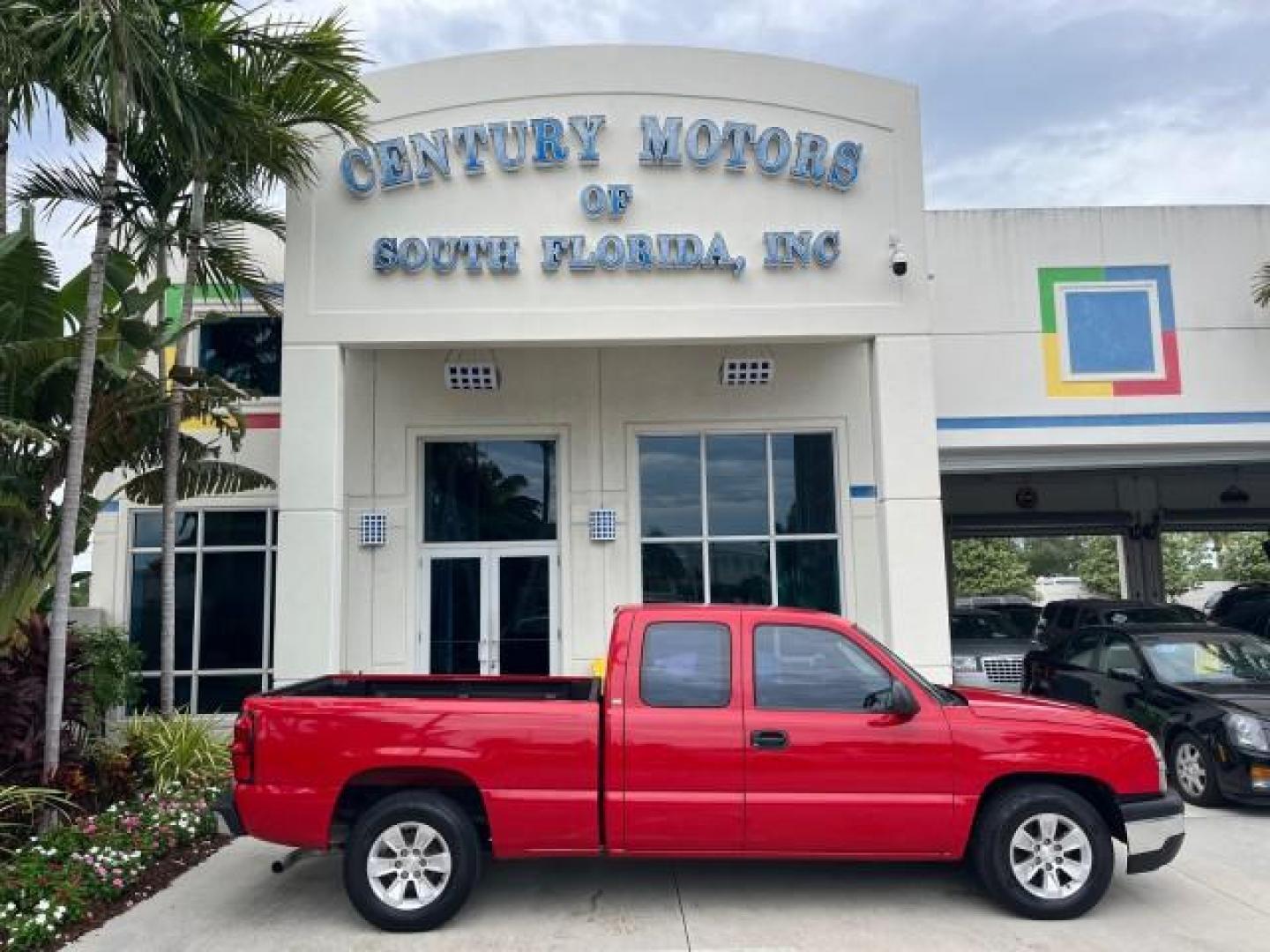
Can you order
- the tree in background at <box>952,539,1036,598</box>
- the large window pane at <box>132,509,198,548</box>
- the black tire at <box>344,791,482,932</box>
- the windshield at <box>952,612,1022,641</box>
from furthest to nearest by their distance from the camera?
the tree in background at <box>952,539,1036,598</box> → the windshield at <box>952,612,1022,641</box> → the large window pane at <box>132,509,198,548</box> → the black tire at <box>344,791,482,932</box>

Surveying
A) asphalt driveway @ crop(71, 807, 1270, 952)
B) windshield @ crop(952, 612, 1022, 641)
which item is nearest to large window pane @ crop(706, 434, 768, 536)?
windshield @ crop(952, 612, 1022, 641)

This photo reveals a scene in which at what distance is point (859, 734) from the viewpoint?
18.4 ft

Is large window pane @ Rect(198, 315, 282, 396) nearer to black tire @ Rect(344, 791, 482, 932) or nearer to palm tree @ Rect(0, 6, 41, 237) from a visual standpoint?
palm tree @ Rect(0, 6, 41, 237)

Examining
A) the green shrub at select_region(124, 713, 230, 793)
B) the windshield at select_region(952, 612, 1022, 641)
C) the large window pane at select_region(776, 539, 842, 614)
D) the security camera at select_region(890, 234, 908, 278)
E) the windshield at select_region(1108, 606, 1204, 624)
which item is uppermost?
the security camera at select_region(890, 234, 908, 278)

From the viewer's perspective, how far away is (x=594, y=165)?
420 inches

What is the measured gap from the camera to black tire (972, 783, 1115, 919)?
559 centimetres

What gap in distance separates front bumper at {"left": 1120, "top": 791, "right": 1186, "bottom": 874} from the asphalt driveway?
1.17 ft

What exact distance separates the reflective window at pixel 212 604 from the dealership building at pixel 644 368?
1.5 inches

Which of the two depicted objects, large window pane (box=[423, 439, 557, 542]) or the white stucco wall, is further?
the white stucco wall

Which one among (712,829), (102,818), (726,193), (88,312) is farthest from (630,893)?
(726,193)

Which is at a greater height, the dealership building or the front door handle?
the dealership building

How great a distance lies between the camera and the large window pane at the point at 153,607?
1236cm

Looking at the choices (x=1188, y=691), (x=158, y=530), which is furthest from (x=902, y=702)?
(x=158, y=530)

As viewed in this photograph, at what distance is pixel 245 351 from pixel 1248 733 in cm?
1197
